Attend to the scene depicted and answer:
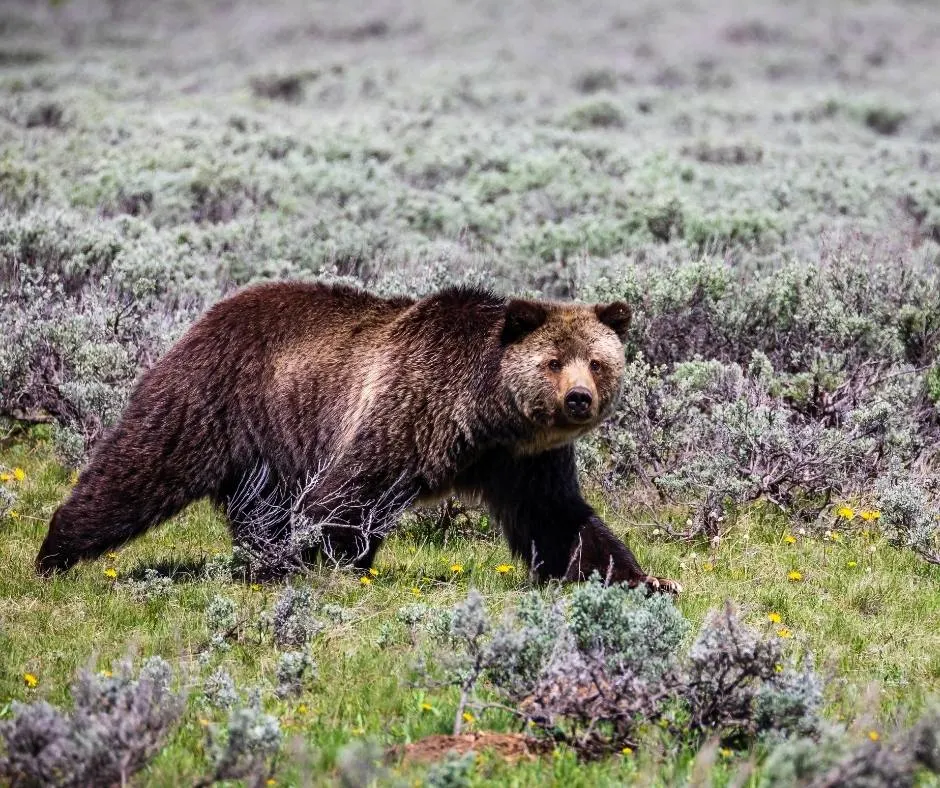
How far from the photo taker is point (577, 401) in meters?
6.17

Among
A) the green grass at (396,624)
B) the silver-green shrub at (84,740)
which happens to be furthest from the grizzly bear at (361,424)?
the silver-green shrub at (84,740)

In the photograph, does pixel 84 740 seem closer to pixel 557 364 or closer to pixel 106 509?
pixel 106 509

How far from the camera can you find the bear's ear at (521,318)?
6.47 meters

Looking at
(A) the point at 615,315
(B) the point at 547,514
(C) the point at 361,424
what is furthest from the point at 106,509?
(A) the point at 615,315

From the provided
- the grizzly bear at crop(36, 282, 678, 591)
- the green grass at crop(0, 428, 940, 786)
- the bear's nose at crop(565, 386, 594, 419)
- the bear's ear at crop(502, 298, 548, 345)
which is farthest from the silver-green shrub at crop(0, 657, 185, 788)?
the bear's ear at crop(502, 298, 548, 345)

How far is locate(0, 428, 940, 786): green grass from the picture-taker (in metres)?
4.26

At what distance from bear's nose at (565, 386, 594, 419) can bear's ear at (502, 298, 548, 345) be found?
0.53 meters

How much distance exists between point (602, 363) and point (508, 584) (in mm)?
1247

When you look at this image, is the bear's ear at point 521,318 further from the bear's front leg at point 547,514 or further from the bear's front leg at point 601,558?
the bear's front leg at point 601,558

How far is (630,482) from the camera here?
8234 millimetres

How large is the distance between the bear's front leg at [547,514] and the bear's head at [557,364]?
0.15 metres

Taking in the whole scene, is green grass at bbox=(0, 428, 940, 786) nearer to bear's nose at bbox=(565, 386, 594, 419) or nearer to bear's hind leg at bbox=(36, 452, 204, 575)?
bear's hind leg at bbox=(36, 452, 204, 575)

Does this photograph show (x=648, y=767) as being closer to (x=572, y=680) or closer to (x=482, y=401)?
(x=572, y=680)

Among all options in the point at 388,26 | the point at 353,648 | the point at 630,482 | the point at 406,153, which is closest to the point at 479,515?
the point at 630,482
